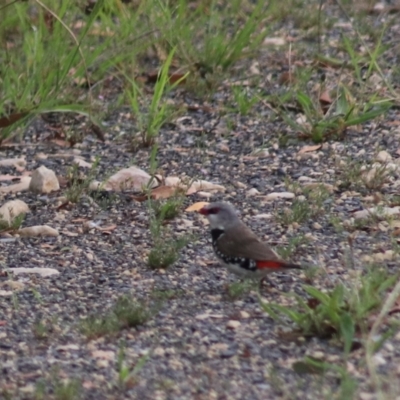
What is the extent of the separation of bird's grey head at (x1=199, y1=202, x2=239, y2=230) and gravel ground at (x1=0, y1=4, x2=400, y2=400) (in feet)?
0.76

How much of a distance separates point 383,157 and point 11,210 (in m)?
2.17

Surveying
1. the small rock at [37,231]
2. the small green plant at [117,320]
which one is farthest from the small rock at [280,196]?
the small green plant at [117,320]

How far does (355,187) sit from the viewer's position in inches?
230

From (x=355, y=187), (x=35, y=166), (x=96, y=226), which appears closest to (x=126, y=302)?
(x=96, y=226)

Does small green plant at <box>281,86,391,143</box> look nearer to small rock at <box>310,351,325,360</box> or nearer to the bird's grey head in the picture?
the bird's grey head

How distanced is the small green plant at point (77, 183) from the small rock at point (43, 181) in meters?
0.09

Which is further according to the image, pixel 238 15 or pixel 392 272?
pixel 238 15

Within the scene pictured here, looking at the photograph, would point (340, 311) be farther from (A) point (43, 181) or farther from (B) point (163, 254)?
(A) point (43, 181)

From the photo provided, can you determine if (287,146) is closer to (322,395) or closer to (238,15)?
(238,15)

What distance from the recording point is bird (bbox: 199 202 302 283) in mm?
4410

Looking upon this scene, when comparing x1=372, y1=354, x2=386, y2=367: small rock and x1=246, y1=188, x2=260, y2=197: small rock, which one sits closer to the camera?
x1=372, y1=354, x2=386, y2=367: small rock

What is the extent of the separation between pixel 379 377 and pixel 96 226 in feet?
7.85

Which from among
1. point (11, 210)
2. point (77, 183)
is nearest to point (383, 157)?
point (77, 183)

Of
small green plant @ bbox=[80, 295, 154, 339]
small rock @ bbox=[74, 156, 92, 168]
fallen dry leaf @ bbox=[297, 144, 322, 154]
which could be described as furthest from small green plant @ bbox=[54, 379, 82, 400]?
fallen dry leaf @ bbox=[297, 144, 322, 154]
